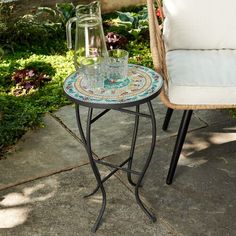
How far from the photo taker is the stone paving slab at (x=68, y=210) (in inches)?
89.0

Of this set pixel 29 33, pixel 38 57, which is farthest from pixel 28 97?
pixel 29 33

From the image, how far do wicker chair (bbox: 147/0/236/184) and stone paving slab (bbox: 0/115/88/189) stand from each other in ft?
1.94

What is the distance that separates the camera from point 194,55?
107 inches

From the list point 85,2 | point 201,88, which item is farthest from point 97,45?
point 85,2

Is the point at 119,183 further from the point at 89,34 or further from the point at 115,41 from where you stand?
the point at 115,41

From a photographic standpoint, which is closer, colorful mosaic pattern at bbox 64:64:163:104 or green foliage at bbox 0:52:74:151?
colorful mosaic pattern at bbox 64:64:163:104

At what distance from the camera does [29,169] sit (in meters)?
2.73

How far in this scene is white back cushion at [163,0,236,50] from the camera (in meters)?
2.76

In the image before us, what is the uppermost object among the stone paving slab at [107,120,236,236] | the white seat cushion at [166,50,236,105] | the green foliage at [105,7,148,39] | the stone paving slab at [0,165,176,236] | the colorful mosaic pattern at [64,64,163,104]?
the colorful mosaic pattern at [64,64,163,104]

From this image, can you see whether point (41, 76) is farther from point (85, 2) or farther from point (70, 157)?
point (85, 2)

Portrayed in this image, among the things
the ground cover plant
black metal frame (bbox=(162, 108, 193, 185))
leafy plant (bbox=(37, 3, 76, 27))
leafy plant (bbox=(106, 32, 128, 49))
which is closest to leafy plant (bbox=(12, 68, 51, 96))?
the ground cover plant

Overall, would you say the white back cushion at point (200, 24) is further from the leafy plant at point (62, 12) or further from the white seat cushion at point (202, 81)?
the leafy plant at point (62, 12)

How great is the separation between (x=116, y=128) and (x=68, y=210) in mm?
867

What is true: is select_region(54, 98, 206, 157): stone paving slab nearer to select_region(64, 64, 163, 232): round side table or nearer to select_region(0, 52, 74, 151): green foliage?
select_region(0, 52, 74, 151): green foliage
